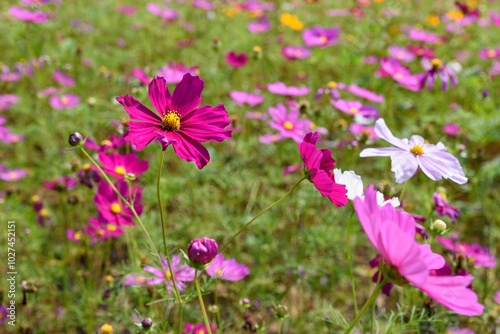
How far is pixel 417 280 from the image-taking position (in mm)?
488

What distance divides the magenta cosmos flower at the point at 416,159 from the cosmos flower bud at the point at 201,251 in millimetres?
378

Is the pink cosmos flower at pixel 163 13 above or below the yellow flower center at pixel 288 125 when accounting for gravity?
below

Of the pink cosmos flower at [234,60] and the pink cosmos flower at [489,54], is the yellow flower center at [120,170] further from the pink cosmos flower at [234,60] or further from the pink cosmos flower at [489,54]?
the pink cosmos flower at [489,54]

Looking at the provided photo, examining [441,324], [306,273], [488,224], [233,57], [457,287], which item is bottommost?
[488,224]

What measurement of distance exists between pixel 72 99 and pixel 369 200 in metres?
2.27

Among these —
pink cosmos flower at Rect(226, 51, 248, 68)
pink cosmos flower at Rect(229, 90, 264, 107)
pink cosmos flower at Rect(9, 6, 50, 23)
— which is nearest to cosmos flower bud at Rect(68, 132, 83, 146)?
pink cosmos flower at Rect(229, 90, 264, 107)

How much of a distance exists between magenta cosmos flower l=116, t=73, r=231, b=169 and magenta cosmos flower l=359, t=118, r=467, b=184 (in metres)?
0.33

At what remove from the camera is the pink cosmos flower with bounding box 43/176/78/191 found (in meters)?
1.45

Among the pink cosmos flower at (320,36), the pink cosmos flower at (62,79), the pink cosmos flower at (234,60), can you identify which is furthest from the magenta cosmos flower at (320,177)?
the pink cosmos flower at (62,79)

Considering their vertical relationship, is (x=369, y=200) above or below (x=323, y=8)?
above

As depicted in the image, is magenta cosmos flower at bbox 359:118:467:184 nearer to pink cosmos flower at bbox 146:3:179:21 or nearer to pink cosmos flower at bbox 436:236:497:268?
pink cosmos flower at bbox 436:236:497:268

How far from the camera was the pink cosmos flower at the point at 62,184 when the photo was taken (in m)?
1.45

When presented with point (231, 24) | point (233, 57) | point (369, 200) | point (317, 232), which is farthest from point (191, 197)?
point (231, 24)

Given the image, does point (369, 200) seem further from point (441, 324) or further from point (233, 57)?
point (233, 57)
